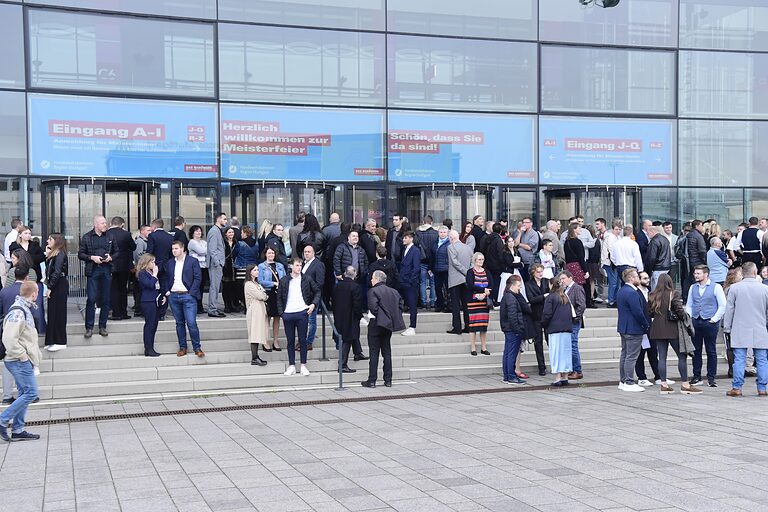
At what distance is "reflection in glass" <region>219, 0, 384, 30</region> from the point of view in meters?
19.5

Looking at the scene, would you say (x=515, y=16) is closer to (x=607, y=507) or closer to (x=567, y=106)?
(x=567, y=106)

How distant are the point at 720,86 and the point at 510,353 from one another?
43.7 feet

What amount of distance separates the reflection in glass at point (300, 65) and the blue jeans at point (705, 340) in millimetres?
10652

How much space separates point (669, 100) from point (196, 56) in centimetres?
1248

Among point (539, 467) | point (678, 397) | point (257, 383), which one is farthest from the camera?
point (257, 383)

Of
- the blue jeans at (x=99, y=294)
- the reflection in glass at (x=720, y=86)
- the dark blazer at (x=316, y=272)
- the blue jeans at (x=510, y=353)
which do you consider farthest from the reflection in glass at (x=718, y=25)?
the blue jeans at (x=99, y=294)

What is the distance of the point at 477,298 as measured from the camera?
45.7 feet

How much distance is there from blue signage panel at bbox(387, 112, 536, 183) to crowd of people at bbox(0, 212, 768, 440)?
12.1 feet

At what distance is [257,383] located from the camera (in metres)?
12.4

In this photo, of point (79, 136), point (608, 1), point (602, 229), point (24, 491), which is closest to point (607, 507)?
point (24, 491)

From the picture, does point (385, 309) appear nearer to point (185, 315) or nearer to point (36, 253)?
point (185, 315)

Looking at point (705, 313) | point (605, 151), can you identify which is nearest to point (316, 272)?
point (705, 313)

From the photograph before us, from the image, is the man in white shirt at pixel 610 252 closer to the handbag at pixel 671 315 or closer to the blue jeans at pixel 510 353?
the blue jeans at pixel 510 353

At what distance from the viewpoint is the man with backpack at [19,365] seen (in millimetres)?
8984
